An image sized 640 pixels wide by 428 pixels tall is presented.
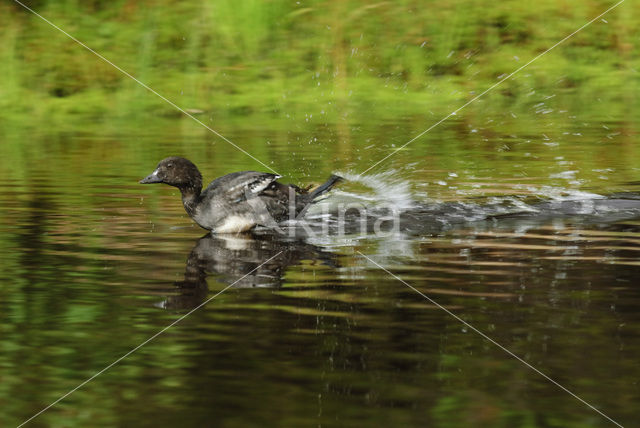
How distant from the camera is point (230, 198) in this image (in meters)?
8.15

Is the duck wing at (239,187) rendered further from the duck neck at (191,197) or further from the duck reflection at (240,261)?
the duck reflection at (240,261)

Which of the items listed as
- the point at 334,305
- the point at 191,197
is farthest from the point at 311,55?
the point at 334,305

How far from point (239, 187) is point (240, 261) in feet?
4.14

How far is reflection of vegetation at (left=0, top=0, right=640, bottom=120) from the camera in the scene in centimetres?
1672

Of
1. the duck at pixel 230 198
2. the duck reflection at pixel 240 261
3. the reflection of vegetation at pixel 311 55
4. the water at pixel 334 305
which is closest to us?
the water at pixel 334 305

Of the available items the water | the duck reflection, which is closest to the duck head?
the water

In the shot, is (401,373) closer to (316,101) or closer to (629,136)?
(629,136)

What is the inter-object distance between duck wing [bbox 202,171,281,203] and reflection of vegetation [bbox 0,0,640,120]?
8.10 meters

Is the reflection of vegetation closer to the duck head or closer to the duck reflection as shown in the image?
the duck head

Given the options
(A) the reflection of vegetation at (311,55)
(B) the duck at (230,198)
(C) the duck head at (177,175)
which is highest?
(A) the reflection of vegetation at (311,55)

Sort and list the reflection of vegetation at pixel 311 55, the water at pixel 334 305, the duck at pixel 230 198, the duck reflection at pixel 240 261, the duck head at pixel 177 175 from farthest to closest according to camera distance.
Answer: the reflection of vegetation at pixel 311 55, the duck head at pixel 177 175, the duck at pixel 230 198, the duck reflection at pixel 240 261, the water at pixel 334 305

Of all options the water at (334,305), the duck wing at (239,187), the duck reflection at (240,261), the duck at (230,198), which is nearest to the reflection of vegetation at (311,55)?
the water at (334,305)

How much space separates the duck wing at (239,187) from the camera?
8172 mm

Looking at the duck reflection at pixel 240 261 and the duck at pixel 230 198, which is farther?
the duck at pixel 230 198
